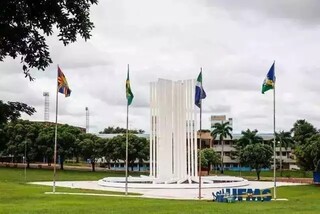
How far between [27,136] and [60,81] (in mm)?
53355

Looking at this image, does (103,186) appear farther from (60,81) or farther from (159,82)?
(60,81)

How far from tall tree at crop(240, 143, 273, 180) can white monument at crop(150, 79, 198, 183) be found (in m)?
28.2

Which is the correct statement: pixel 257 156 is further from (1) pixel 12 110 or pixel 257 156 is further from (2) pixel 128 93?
(1) pixel 12 110

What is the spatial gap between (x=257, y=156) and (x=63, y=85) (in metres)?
45.5

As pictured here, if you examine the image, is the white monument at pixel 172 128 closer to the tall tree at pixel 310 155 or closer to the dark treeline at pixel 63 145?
the tall tree at pixel 310 155

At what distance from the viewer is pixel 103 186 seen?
5238 cm

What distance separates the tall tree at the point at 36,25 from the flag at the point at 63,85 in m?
31.3

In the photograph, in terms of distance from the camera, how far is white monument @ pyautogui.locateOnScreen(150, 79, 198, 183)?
170 feet

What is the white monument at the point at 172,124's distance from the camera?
51781 mm

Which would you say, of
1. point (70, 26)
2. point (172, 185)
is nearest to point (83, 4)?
point (70, 26)

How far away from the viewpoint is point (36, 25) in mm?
7406

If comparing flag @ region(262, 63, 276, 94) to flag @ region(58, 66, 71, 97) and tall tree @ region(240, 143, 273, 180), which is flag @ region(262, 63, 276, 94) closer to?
flag @ region(58, 66, 71, 97)

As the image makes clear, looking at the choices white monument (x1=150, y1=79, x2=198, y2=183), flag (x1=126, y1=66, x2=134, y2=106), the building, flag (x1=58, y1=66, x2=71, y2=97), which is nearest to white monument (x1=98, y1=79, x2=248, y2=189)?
white monument (x1=150, y1=79, x2=198, y2=183)

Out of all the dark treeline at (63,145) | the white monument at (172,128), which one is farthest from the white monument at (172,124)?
the dark treeline at (63,145)
